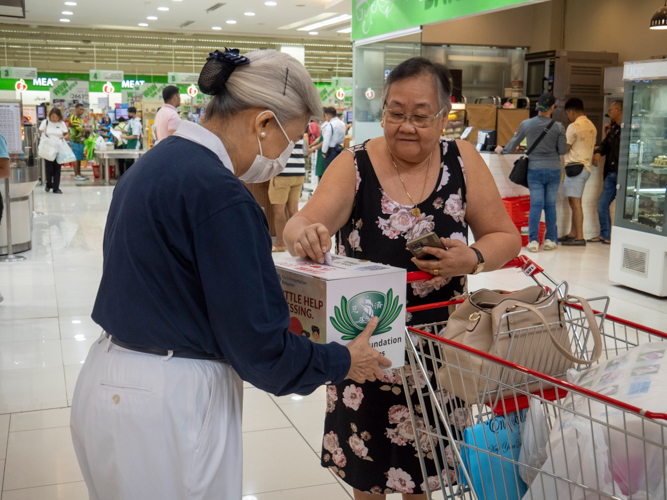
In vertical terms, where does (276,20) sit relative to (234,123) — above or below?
above

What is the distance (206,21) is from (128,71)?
14.7 m

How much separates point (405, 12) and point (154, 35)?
1438 cm

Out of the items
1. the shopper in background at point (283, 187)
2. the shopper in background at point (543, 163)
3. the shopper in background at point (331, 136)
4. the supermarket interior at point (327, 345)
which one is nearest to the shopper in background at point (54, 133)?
the shopper in background at point (331, 136)

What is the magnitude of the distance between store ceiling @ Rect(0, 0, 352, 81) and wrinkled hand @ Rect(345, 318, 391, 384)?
12.0 metres

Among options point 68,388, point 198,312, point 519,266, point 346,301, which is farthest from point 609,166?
point 198,312

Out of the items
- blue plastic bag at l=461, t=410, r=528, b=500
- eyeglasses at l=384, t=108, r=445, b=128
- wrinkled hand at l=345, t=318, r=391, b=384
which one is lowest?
blue plastic bag at l=461, t=410, r=528, b=500

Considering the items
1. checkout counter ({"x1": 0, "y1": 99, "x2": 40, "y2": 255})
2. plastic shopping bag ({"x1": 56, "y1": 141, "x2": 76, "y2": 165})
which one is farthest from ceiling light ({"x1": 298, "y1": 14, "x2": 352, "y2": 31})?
checkout counter ({"x1": 0, "y1": 99, "x2": 40, "y2": 255})

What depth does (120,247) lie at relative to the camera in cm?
122

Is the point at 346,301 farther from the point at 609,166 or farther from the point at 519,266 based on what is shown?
the point at 609,166

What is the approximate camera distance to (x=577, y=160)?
8.34m

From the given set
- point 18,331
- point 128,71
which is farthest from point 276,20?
point 128,71

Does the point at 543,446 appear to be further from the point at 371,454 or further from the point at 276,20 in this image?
the point at 276,20

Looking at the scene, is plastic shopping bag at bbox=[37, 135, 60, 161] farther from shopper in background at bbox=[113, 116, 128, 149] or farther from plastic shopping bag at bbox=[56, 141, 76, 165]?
shopper in background at bbox=[113, 116, 128, 149]

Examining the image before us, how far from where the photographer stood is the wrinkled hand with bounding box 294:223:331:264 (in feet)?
4.87
